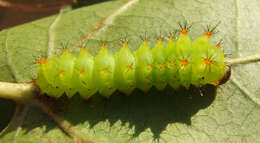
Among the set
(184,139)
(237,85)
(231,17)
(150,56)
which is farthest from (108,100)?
(231,17)

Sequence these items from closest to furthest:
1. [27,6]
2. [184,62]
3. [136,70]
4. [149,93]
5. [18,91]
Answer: [184,62] < [136,70] < [18,91] < [149,93] < [27,6]

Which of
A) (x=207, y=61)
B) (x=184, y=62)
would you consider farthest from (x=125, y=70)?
(x=207, y=61)

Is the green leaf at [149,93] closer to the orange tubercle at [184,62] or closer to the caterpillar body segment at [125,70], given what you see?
the caterpillar body segment at [125,70]

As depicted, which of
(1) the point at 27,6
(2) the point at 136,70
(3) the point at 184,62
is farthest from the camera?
(1) the point at 27,6

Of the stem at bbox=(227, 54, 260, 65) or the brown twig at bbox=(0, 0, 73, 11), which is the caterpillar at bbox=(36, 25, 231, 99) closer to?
the stem at bbox=(227, 54, 260, 65)

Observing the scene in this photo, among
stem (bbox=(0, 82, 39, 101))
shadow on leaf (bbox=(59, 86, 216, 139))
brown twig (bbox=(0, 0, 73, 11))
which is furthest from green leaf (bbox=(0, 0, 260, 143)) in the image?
brown twig (bbox=(0, 0, 73, 11))

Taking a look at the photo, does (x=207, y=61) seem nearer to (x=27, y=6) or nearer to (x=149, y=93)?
(x=149, y=93)

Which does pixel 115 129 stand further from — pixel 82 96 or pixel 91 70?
pixel 91 70
